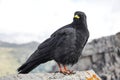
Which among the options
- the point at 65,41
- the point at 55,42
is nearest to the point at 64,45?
the point at 65,41

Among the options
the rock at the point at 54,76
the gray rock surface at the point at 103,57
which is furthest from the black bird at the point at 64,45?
the gray rock surface at the point at 103,57

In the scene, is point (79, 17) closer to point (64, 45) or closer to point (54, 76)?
point (64, 45)

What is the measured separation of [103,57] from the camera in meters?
152

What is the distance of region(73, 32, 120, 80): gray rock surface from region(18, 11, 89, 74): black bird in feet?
421

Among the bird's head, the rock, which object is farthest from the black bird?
the rock

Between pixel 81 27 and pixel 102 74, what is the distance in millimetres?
127844

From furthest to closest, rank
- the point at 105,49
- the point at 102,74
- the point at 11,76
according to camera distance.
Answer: the point at 105,49 → the point at 102,74 → the point at 11,76

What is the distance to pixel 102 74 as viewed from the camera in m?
139

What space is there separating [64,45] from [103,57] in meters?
Answer: 141

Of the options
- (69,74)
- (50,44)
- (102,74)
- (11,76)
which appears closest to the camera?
(11,76)

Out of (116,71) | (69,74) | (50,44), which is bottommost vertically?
(116,71)

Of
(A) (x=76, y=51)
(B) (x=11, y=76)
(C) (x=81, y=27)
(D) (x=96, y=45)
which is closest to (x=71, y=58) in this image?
(A) (x=76, y=51)

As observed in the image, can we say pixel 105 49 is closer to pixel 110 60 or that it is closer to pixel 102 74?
pixel 110 60

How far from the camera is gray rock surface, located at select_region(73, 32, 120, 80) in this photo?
142250mm
